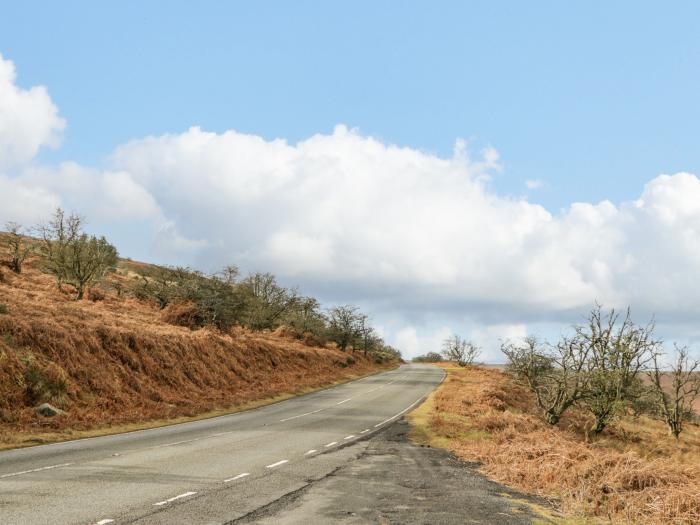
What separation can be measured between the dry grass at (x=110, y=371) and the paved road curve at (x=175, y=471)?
2.90m

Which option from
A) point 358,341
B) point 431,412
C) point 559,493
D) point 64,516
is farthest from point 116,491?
point 358,341

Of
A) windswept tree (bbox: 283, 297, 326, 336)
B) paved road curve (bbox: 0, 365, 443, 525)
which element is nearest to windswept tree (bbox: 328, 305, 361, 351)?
windswept tree (bbox: 283, 297, 326, 336)

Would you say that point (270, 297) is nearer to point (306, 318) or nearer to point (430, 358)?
point (306, 318)

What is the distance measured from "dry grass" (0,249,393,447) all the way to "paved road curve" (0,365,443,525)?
290 centimetres

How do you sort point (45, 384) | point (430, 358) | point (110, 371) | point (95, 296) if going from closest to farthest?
1. point (45, 384)
2. point (110, 371)
3. point (95, 296)
4. point (430, 358)

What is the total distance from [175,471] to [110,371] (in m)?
17.6

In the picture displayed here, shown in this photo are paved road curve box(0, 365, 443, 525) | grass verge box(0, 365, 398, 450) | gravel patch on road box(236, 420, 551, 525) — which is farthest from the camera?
grass verge box(0, 365, 398, 450)

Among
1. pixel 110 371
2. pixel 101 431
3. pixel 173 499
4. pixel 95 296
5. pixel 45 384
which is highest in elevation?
pixel 95 296

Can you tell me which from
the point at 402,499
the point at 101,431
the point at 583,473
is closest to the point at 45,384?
the point at 101,431

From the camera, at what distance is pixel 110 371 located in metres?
28.0

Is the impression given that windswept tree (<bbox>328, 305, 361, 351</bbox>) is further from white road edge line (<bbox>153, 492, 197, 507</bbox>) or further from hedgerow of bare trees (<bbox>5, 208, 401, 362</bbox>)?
white road edge line (<bbox>153, 492, 197, 507</bbox>)

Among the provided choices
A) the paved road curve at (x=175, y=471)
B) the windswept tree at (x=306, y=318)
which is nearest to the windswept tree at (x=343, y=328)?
the windswept tree at (x=306, y=318)

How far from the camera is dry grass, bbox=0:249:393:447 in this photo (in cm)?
2169

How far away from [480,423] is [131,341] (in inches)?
772
